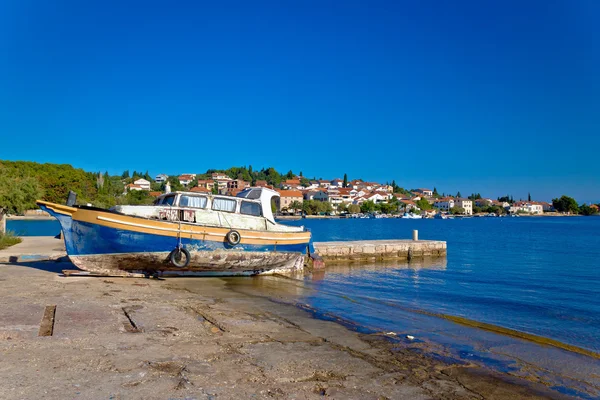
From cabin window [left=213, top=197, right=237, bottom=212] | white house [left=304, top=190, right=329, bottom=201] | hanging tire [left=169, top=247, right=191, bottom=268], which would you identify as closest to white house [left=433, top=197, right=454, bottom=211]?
white house [left=304, top=190, right=329, bottom=201]

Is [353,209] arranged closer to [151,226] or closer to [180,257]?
[180,257]

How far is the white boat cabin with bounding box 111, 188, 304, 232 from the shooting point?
13.6 meters

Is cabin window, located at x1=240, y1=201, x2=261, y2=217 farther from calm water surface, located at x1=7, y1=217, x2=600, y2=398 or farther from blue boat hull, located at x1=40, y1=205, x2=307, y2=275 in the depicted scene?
calm water surface, located at x1=7, y1=217, x2=600, y2=398

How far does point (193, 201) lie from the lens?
46.8ft

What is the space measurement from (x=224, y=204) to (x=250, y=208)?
1.01m

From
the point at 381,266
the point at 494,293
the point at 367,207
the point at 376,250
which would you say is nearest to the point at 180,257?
the point at 494,293

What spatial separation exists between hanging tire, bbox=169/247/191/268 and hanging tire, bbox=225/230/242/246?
1.33m

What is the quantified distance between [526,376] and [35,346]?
6392 millimetres

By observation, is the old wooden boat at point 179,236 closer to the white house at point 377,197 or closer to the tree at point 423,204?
the white house at point 377,197

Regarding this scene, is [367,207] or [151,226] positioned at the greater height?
[367,207]

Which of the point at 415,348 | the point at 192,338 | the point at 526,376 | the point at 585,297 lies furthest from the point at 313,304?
the point at 585,297

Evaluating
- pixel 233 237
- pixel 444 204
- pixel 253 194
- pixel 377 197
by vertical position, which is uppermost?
pixel 377 197

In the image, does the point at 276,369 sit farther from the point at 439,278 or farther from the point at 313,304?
the point at 439,278

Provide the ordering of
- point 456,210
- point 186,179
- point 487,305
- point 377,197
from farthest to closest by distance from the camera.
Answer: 1. point 456,210
2. point 186,179
3. point 377,197
4. point 487,305
